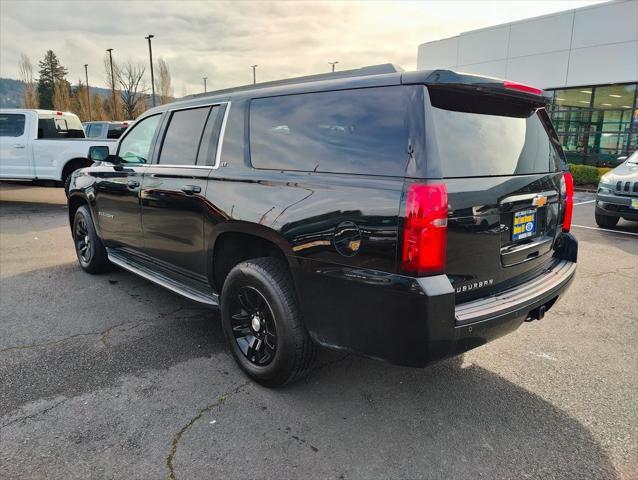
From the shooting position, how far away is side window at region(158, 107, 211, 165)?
3555 mm

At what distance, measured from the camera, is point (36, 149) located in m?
10.9

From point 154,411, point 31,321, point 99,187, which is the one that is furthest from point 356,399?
point 99,187

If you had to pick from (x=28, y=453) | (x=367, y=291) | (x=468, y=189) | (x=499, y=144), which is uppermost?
(x=499, y=144)

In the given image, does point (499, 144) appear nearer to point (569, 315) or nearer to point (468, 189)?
point (468, 189)

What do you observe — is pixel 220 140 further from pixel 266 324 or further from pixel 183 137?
pixel 266 324

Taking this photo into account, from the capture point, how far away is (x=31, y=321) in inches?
159

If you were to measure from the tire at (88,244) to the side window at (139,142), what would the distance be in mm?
991

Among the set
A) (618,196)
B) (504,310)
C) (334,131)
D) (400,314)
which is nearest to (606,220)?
(618,196)

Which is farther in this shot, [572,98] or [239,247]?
[572,98]

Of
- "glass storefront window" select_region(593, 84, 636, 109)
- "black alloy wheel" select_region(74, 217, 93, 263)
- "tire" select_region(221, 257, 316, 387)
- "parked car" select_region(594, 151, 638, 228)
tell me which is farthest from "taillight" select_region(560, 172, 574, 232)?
"glass storefront window" select_region(593, 84, 636, 109)

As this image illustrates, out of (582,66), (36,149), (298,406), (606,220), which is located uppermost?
(582,66)

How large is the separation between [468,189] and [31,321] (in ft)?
12.4

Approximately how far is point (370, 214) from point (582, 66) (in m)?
19.3

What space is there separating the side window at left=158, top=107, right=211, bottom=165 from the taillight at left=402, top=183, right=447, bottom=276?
1925 mm
